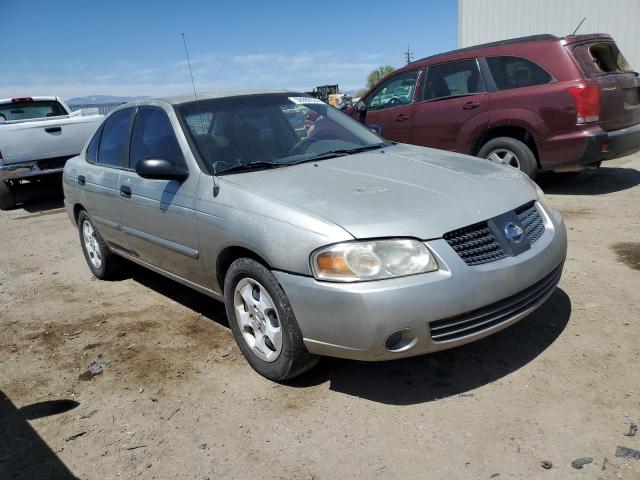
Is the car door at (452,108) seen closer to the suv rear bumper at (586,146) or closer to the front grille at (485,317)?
the suv rear bumper at (586,146)

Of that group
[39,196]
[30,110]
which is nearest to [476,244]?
[39,196]

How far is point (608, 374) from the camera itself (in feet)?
9.49

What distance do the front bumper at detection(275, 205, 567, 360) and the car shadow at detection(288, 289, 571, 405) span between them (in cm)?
35

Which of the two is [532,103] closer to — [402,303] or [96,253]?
[402,303]

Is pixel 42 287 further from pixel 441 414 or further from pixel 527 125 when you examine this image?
pixel 527 125

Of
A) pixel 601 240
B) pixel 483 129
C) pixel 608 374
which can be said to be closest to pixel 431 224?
pixel 608 374

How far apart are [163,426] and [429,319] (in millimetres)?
1473

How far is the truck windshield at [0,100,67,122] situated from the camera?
1044 centimetres

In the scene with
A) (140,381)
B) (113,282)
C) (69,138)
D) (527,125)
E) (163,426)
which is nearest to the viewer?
(163,426)

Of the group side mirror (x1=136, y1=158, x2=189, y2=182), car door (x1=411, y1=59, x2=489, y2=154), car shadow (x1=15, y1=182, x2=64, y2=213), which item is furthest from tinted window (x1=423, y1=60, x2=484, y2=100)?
car shadow (x1=15, y1=182, x2=64, y2=213)

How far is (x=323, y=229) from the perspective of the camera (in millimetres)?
2641

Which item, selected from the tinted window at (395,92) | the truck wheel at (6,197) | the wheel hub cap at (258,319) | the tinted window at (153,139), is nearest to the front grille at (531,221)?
the wheel hub cap at (258,319)

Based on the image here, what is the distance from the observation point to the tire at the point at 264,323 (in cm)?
284

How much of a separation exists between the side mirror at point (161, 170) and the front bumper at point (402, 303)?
3.79 ft
